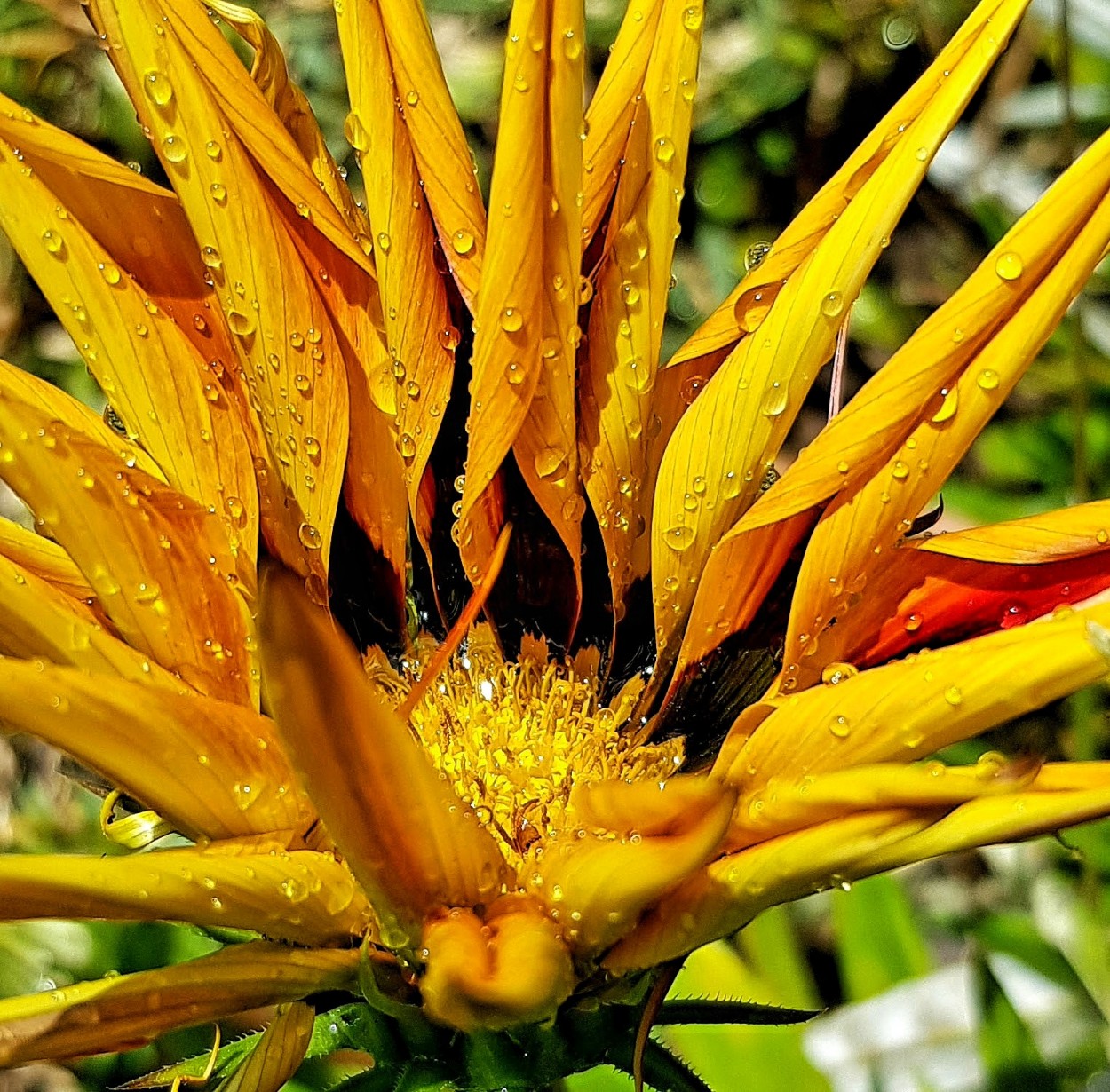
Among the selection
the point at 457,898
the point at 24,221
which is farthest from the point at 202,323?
the point at 457,898

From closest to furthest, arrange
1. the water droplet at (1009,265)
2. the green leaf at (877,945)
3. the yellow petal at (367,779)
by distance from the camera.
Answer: the yellow petal at (367,779) < the water droplet at (1009,265) < the green leaf at (877,945)

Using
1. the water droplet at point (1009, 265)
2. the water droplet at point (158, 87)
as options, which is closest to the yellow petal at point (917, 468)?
the water droplet at point (1009, 265)

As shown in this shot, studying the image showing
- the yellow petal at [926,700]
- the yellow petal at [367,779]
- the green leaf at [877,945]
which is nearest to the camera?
the yellow petal at [367,779]

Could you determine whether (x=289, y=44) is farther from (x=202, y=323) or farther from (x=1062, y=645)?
(x=1062, y=645)

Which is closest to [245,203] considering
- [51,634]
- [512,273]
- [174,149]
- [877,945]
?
[174,149]

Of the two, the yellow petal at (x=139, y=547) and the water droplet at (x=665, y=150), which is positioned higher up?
the water droplet at (x=665, y=150)

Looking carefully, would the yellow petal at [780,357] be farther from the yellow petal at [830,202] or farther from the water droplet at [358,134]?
the water droplet at [358,134]
